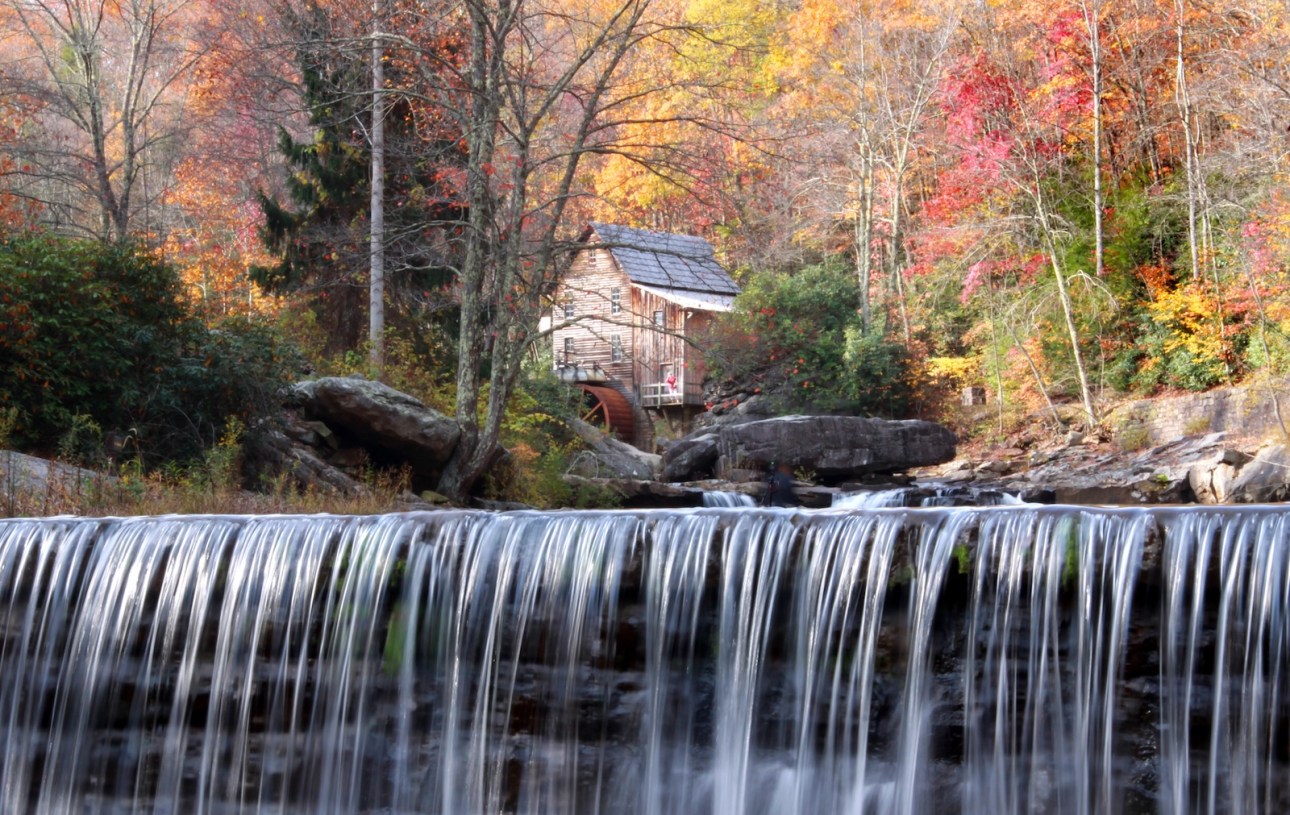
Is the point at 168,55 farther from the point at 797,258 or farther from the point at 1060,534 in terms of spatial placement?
the point at 1060,534

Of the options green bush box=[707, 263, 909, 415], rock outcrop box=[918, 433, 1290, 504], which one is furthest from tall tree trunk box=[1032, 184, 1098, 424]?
green bush box=[707, 263, 909, 415]

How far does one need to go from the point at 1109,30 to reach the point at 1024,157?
13.2 feet

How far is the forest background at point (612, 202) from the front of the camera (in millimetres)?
15773

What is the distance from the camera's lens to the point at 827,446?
2611 centimetres

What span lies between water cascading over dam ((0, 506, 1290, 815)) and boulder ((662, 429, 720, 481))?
709 inches

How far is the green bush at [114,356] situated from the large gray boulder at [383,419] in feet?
Answer: 2.43

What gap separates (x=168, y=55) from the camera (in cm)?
3484

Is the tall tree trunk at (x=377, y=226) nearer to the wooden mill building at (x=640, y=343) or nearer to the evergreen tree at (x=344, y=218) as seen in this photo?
the evergreen tree at (x=344, y=218)

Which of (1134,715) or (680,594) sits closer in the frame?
(1134,715)

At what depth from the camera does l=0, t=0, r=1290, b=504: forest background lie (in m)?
15.8

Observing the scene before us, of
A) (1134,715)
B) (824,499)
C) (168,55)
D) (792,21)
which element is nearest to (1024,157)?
(824,499)

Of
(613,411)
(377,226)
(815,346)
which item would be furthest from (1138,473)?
(613,411)

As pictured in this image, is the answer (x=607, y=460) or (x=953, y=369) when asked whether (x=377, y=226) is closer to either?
(x=607, y=460)

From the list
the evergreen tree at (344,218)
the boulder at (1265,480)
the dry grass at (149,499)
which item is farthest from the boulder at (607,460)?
the boulder at (1265,480)
